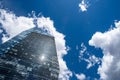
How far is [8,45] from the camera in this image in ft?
88.9

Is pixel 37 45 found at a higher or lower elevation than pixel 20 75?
higher

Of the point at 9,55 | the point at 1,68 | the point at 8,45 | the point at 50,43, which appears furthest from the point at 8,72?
the point at 50,43

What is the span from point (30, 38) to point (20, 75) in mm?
9831

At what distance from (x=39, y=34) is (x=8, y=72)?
14202 mm

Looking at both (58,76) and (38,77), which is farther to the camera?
(58,76)

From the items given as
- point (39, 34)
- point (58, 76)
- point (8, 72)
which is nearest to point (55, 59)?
point (58, 76)

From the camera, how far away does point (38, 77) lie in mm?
23734

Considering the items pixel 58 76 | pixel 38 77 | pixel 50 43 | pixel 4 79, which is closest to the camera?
pixel 4 79

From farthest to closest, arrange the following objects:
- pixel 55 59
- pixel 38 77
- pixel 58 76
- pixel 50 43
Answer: pixel 50 43
pixel 55 59
pixel 58 76
pixel 38 77

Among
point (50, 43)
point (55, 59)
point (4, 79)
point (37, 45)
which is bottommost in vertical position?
point (4, 79)

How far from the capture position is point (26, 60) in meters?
25.3

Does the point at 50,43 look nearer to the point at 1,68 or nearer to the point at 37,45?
the point at 37,45

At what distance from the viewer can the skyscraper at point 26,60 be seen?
23250 millimetres

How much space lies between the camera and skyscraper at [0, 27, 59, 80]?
76.3 feet
